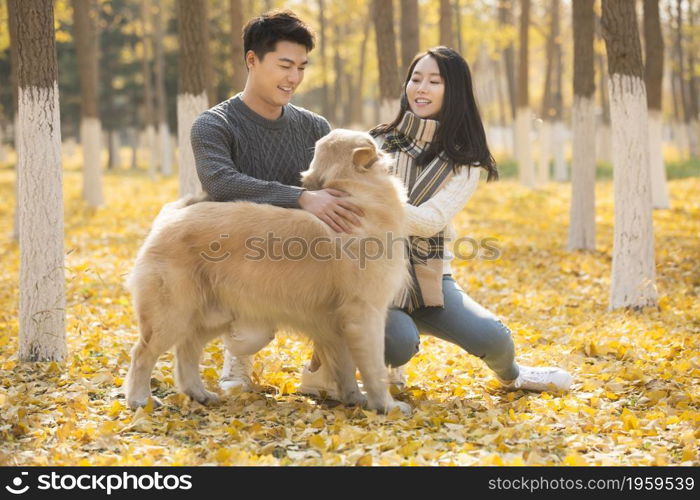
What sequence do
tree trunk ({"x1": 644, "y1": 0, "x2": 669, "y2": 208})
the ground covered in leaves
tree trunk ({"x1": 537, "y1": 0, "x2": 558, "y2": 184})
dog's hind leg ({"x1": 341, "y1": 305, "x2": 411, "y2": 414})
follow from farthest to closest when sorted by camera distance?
tree trunk ({"x1": 537, "y1": 0, "x2": 558, "y2": 184}) < tree trunk ({"x1": 644, "y1": 0, "x2": 669, "y2": 208}) < dog's hind leg ({"x1": 341, "y1": 305, "x2": 411, "y2": 414}) < the ground covered in leaves

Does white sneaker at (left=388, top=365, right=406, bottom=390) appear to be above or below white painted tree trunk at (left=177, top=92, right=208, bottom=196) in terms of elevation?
below

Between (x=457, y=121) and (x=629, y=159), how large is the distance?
3.25 meters

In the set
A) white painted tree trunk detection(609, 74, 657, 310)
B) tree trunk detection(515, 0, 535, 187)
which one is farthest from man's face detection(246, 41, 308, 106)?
tree trunk detection(515, 0, 535, 187)

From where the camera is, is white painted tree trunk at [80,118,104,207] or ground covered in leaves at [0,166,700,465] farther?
white painted tree trunk at [80,118,104,207]

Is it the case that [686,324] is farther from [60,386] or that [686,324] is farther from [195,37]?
[195,37]

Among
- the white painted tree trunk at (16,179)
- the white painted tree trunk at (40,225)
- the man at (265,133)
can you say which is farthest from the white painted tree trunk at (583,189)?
the white painted tree trunk at (40,225)

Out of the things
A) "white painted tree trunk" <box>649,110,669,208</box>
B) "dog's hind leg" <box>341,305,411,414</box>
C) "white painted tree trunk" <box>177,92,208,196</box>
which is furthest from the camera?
"white painted tree trunk" <box>649,110,669,208</box>

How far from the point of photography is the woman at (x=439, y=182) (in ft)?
14.6

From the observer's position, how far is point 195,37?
8.61 meters

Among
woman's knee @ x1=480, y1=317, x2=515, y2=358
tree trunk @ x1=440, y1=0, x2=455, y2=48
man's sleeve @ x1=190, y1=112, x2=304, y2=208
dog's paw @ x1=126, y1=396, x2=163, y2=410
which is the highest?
tree trunk @ x1=440, y1=0, x2=455, y2=48

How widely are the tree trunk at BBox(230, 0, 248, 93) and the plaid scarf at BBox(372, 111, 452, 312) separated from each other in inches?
245

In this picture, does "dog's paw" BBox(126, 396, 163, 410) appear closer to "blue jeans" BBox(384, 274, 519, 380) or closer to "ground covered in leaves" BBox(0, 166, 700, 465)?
"ground covered in leaves" BBox(0, 166, 700, 465)

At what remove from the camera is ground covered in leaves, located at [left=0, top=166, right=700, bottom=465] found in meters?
3.58

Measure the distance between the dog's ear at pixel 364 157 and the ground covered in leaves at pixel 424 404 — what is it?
4.17 ft
